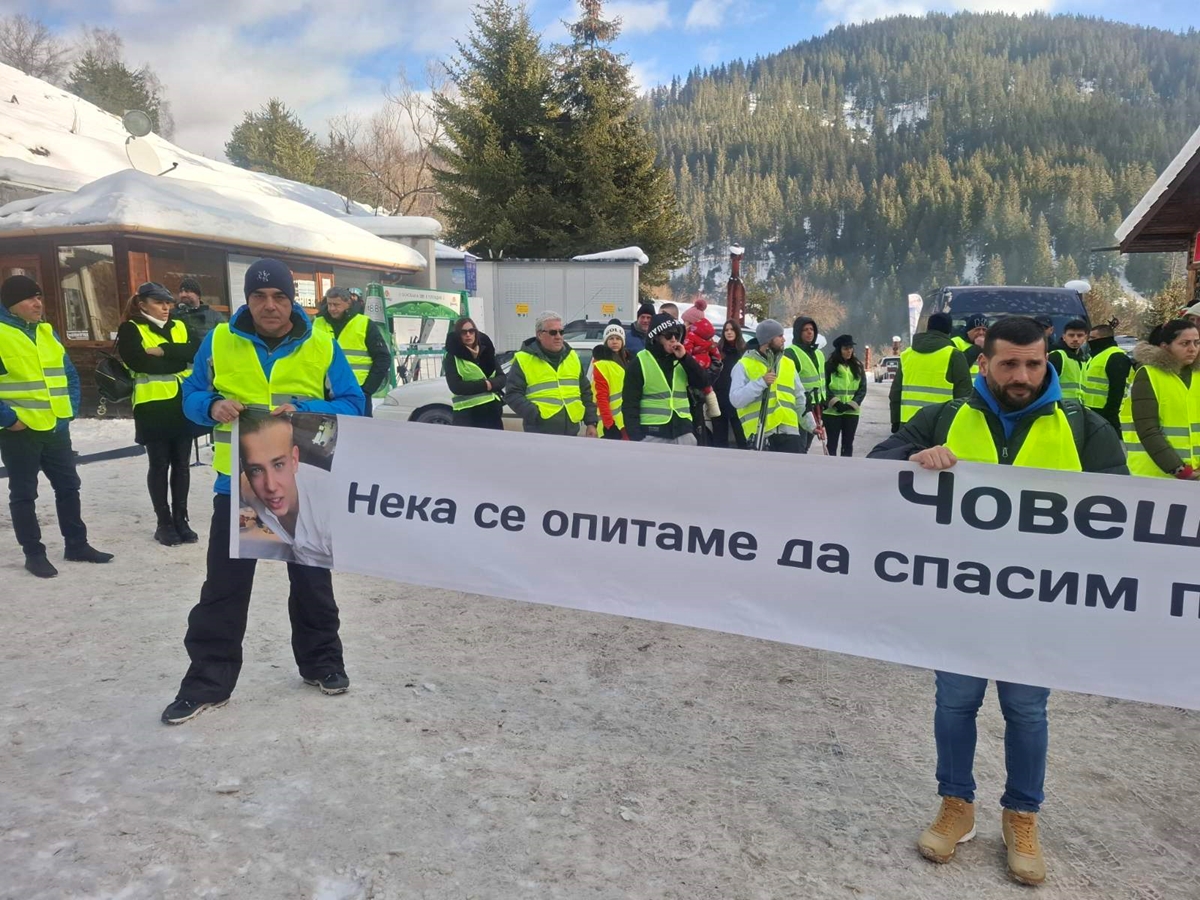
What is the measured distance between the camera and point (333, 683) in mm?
3816

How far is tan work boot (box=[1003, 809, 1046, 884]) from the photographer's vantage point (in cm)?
254

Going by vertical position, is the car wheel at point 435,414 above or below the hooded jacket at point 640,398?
below

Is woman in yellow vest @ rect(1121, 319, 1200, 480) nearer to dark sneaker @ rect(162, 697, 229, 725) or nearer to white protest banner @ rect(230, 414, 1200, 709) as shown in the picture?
white protest banner @ rect(230, 414, 1200, 709)

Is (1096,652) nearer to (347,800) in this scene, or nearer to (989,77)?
(347,800)

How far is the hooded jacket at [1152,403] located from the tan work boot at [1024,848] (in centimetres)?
227

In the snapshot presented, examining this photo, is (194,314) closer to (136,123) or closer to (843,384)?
(843,384)

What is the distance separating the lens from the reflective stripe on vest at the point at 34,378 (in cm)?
536

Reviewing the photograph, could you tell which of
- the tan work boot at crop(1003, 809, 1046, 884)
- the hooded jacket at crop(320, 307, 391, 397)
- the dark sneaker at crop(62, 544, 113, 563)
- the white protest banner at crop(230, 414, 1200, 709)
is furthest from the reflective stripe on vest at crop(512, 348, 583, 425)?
the tan work boot at crop(1003, 809, 1046, 884)

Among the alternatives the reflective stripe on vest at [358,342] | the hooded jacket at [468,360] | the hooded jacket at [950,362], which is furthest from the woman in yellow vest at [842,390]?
the reflective stripe on vest at [358,342]

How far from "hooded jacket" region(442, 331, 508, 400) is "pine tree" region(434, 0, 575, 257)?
19.9 metres

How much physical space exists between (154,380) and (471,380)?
2.40 m

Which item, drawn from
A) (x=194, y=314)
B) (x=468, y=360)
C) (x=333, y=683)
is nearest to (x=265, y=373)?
(x=333, y=683)

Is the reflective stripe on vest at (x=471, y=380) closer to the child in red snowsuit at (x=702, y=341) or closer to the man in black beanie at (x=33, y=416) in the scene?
the child in red snowsuit at (x=702, y=341)

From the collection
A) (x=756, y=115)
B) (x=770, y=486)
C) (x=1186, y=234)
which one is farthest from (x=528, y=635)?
(x=756, y=115)
